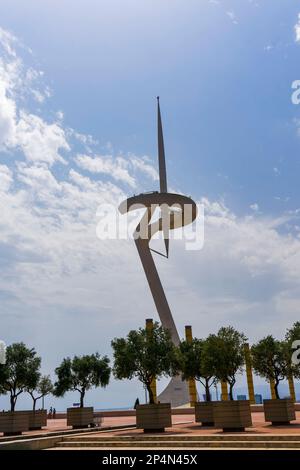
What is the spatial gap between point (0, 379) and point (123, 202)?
1048 inches

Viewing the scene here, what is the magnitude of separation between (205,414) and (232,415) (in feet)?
16.2

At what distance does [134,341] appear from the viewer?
28.1 m

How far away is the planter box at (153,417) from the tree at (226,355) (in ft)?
11.1

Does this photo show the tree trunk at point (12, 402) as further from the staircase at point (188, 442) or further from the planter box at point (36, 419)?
the staircase at point (188, 442)

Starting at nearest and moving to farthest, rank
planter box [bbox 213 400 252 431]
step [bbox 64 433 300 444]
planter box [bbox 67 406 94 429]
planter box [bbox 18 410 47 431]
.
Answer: step [bbox 64 433 300 444], planter box [bbox 213 400 252 431], planter box [bbox 67 406 94 429], planter box [bbox 18 410 47 431]

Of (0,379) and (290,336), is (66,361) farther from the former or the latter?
(290,336)

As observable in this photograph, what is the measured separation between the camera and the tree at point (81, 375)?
32.6 meters

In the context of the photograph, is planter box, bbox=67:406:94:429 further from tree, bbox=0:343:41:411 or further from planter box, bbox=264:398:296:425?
planter box, bbox=264:398:296:425

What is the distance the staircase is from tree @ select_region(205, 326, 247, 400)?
6.65m

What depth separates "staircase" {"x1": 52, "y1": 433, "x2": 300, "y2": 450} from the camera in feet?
56.0

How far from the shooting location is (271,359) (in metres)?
27.2

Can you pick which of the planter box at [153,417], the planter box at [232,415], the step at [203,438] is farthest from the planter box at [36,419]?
the planter box at [232,415]

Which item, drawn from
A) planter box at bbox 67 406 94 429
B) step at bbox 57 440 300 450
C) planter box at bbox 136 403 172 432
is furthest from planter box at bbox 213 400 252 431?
planter box at bbox 67 406 94 429
